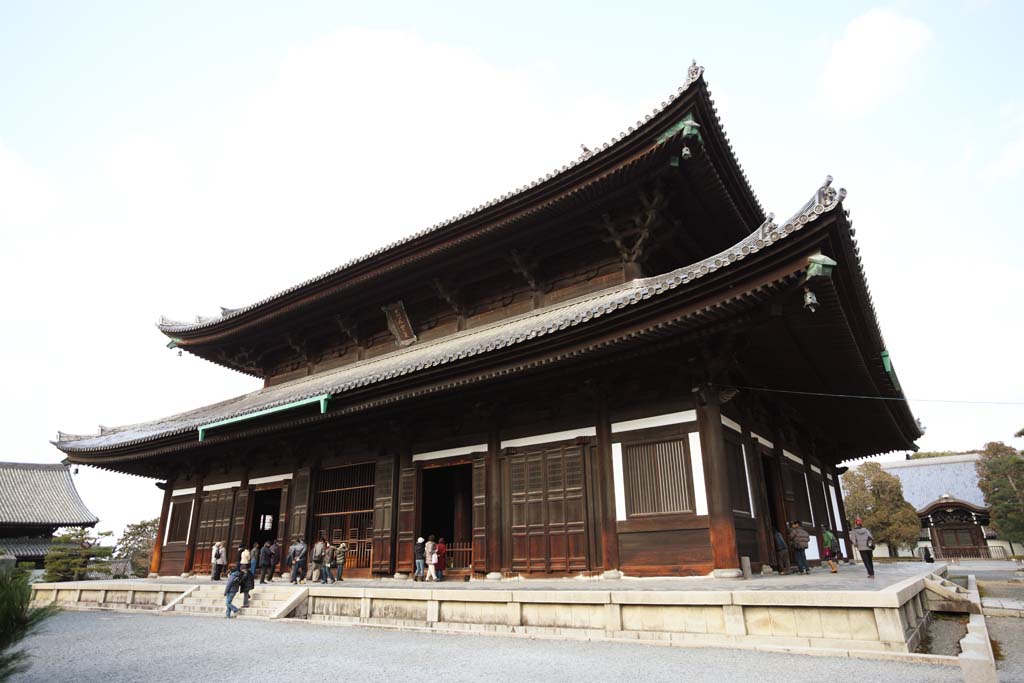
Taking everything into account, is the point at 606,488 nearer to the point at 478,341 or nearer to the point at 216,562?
the point at 478,341

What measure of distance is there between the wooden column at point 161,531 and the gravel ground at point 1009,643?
2187 cm

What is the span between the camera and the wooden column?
1988 centimetres

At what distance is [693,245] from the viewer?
50.1ft

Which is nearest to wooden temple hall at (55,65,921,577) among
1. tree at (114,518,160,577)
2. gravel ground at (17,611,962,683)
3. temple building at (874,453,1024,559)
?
gravel ground at (17,611,962,683)

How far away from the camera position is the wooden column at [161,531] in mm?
19875

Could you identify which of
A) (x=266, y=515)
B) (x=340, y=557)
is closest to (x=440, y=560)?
(x=340, y=557)

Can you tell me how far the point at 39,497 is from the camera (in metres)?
44.3

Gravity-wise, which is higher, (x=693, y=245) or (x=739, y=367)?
(x=693, y=245)

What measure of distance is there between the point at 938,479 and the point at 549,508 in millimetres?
54876

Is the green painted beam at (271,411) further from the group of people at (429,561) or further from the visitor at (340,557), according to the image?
the group of people at (429,561)

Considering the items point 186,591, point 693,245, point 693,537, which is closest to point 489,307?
point 693,245

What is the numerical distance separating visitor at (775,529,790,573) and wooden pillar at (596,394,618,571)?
4.02 m

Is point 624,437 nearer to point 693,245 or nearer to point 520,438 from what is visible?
point 520,438

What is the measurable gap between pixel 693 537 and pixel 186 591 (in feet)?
41.1
